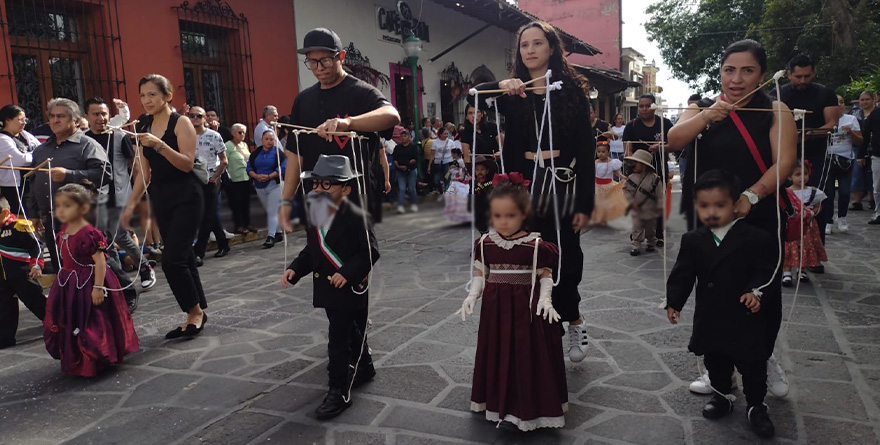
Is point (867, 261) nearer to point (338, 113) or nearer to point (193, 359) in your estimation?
point (338, 113)

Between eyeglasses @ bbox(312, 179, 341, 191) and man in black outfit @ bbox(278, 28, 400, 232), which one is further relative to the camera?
man in black outfit @ bbox(278, 28, 400, 232)

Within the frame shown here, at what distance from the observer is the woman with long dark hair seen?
15.2 ft

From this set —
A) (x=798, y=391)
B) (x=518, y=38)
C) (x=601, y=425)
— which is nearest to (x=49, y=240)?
(x=518, y=38)

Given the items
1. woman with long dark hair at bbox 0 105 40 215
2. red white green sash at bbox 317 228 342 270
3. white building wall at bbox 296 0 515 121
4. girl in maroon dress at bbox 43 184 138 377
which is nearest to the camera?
red white green sash at bbox 317 228 342 270

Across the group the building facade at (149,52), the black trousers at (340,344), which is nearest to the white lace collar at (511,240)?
the black trousers at (340,344)

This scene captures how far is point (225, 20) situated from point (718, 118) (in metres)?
8.41

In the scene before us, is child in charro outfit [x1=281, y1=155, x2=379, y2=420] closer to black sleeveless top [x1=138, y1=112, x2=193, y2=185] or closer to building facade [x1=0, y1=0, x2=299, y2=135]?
black sleeveless top [x1=138, y1=112, x2=193, y2=185]

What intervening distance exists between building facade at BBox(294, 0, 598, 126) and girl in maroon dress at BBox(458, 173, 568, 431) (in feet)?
26.0

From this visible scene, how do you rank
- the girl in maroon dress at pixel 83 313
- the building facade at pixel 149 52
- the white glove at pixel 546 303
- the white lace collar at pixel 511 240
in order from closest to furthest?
the white glove at pixel 546 303
the white lace collar at pixel 511 240
the girl in maroon dress at pixel 83 313
the building facade at pixel 149 52

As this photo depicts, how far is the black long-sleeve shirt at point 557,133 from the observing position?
9.48 feet

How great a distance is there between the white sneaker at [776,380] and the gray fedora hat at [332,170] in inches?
87.0

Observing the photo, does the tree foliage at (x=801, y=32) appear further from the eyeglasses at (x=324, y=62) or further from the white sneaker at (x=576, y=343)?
the eyeglasses at (x=324, y=62)

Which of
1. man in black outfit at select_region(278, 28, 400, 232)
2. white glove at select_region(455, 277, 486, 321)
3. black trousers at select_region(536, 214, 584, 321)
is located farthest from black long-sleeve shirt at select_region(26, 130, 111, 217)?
black trousers at select_region(536, 214, 584, 321)

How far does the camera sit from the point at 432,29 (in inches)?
552
